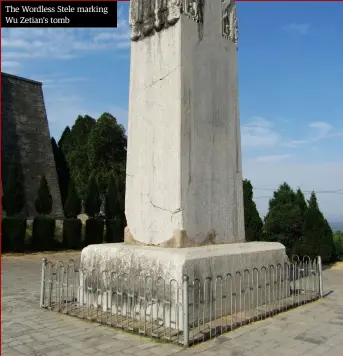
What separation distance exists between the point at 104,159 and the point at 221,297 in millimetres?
23288

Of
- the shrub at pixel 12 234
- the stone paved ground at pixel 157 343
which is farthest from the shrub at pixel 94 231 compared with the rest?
the stone paved ground at pixel 157 343

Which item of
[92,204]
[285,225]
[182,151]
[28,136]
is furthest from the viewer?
[28,136]

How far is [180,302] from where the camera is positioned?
4.37 meters

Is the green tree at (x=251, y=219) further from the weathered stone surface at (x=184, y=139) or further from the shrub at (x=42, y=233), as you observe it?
the shrub at (x=42, y=233)

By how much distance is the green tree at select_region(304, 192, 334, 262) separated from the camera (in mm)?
11969

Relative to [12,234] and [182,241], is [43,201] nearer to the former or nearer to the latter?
[12,234]

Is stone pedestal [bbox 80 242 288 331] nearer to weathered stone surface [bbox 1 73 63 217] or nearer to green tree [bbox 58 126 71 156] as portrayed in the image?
weathered stone surface [bbox 1 73 63 217]

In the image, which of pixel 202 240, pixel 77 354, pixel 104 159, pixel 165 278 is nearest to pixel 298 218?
pixel 202 240

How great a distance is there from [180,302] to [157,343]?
0.50 meters

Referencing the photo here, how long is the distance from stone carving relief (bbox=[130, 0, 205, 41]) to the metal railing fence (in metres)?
3.52

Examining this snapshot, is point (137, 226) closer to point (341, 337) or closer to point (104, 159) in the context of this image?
point (341, 337)

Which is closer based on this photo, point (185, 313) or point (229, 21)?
point (185, 313)

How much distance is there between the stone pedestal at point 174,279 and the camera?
14.9 ft

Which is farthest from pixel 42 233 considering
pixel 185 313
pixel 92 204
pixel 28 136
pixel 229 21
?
pixel 185 313
